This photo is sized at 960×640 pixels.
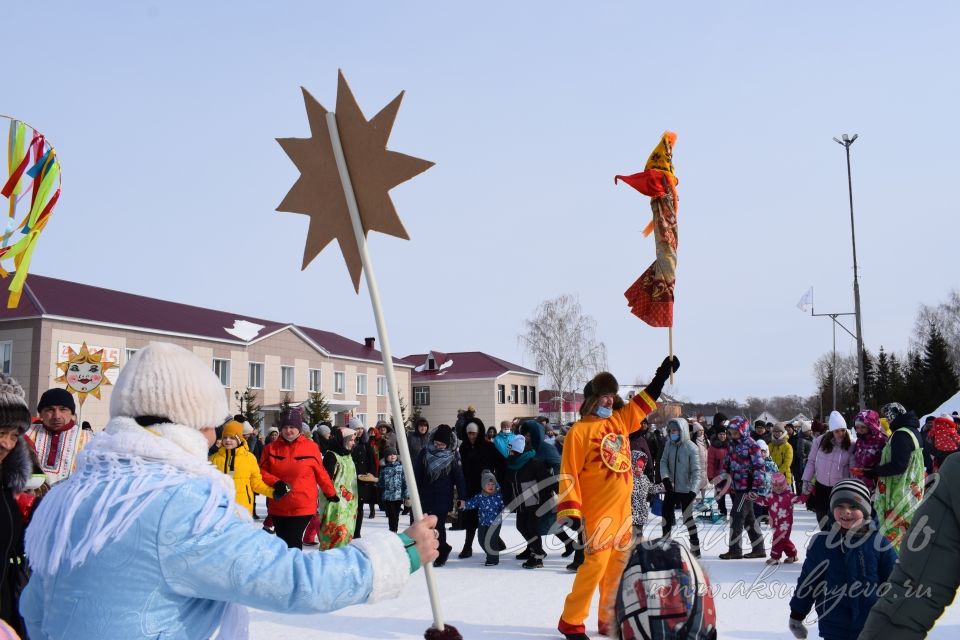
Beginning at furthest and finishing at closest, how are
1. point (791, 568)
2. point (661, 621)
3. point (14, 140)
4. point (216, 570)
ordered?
point (791, 568) < point (14, 140) < point (216, 570) < point (661, 621)

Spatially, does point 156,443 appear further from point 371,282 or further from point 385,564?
point 371,282

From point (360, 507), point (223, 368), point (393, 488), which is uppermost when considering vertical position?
point (223, 368)

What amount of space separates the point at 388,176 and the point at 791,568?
8.01m

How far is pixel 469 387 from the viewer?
56.3m

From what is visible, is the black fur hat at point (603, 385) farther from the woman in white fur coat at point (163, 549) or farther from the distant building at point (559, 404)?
the distant building at point (559, 404)

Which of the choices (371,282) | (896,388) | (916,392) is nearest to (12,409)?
(371,282)

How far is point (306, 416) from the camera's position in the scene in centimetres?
3997

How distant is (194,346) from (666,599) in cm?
3642

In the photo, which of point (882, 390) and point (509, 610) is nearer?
point (509, 610)

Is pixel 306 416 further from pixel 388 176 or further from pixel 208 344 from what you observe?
pixel 388 176

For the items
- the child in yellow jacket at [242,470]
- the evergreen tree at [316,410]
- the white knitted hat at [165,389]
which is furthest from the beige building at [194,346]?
the white knitted hat at [165,389]

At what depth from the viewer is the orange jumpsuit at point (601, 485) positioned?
5883 mm

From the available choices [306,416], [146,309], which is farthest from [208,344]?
[306,416]

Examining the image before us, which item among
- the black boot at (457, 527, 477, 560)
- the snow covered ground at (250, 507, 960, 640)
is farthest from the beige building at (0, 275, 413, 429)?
the snow covered ground at (250, 507, 960, 640)
